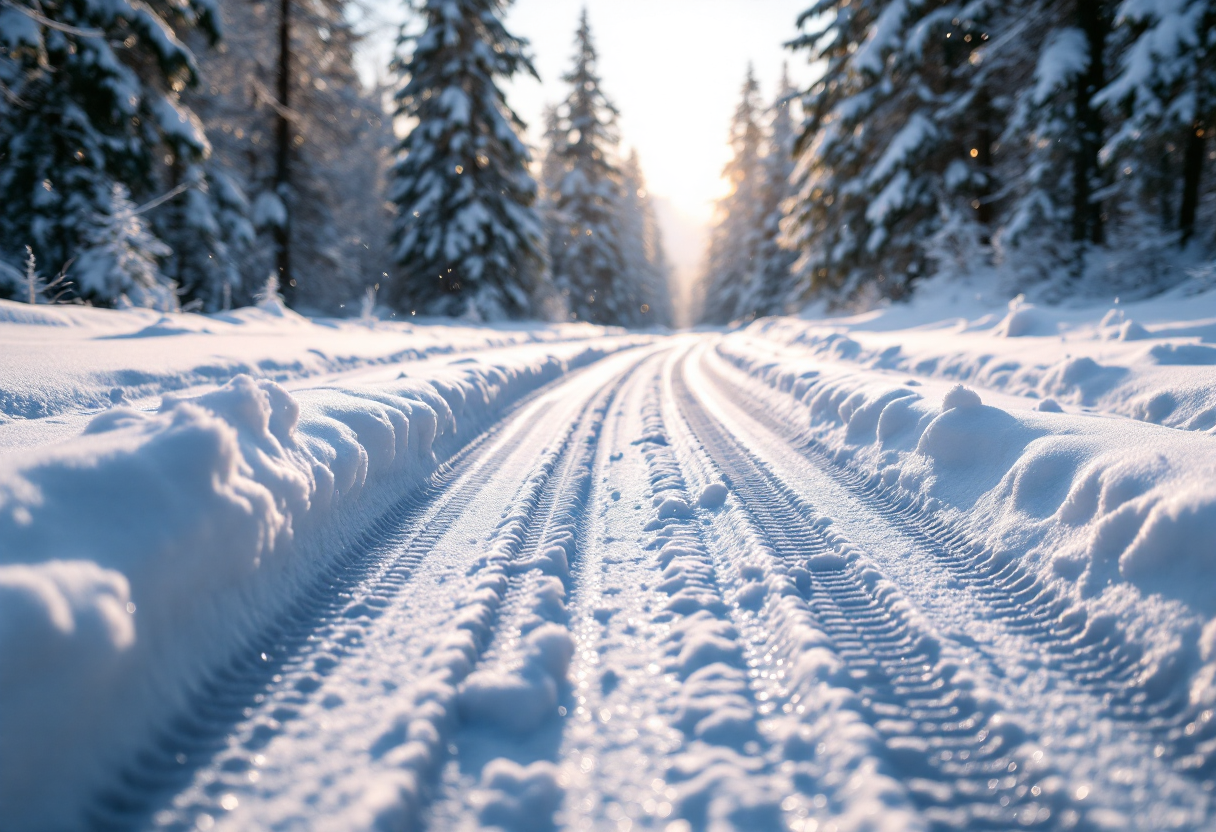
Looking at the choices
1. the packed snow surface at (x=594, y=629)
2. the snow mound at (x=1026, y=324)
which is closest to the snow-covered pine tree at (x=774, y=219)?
the snow mound at (x=1026, y=324)

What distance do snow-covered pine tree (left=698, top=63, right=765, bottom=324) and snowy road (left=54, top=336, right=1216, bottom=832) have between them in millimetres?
31353

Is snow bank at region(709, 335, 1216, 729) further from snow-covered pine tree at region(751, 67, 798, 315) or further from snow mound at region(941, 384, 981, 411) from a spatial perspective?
snow-covered pine tree at region(751, 67, 798, 315)

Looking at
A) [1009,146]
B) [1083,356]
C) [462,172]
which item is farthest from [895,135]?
[462,172]

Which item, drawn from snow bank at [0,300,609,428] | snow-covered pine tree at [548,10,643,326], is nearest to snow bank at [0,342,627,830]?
snow bank at [0,300,609,428]

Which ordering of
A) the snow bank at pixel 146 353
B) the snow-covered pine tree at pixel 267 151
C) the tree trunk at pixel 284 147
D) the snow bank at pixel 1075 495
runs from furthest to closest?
the tree trunk at pixel 284 147, the snow-covered pine tree at pixel 267 151, the snow bank at pixel 146 353, the snow bank at pixel 1075 495

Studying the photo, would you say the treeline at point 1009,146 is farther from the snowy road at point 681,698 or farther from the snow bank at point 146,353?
the snow bank at point 146,353

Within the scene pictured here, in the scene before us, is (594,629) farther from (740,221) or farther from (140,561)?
(740,221)

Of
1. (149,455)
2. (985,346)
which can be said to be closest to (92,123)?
(149,455)

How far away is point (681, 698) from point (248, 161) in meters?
20.2

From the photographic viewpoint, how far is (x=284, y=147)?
14.0 metres

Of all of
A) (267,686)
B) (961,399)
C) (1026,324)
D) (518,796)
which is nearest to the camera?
(518,796)

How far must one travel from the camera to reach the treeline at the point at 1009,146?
820 centimetres

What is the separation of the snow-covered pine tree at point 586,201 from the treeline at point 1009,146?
487 inches

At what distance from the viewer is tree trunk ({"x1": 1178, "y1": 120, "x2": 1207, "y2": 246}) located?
30.0ft
